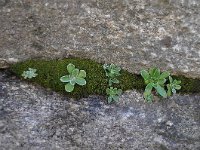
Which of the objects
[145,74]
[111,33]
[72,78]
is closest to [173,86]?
[145,74]

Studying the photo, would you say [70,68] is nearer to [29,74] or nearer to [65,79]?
[65,79]

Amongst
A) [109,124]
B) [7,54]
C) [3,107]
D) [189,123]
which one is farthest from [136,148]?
[7,54]

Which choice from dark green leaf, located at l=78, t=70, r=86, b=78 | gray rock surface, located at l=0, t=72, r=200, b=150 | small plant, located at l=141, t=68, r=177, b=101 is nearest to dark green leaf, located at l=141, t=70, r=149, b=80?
small plant, located at l=141, t=68, r=177, b=101

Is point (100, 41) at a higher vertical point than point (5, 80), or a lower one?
higher

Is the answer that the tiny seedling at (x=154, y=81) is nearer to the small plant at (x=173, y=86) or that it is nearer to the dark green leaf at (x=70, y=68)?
the small plant at (x=173, y=86)

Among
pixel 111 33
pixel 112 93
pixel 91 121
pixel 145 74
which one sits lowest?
pixel 91 121

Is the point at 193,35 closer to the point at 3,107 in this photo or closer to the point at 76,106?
the point at 76,106

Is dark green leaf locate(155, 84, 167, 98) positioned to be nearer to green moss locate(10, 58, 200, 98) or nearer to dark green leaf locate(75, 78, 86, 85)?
green moss locate(10, 58, 200, 98)
